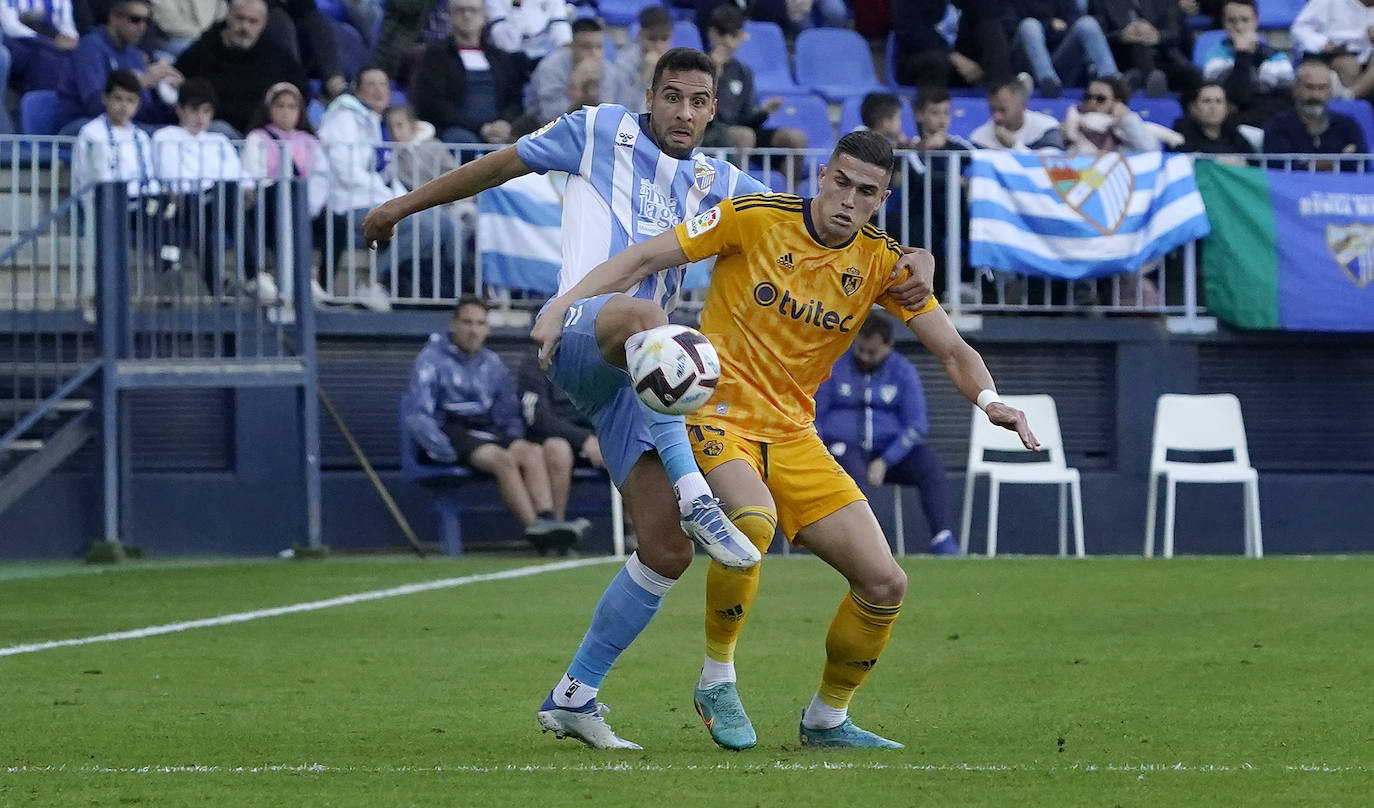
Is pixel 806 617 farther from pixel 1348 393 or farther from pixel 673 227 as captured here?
pixel 1348 393

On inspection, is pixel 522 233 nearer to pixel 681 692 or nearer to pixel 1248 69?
pixel 1248 69

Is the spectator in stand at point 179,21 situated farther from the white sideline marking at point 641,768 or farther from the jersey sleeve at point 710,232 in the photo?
the white sideline marking at point 641,768

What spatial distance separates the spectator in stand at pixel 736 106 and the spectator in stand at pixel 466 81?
169 centimetres

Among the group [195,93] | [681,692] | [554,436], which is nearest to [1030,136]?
[554,436]

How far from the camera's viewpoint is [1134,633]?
9.78 m

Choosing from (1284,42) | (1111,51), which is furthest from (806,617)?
(1284,42)

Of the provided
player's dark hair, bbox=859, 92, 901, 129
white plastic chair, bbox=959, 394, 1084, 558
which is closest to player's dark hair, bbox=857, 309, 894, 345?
white plastic chair, bbox=959, 394, 1084, 558

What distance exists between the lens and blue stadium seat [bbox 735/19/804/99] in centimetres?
1794

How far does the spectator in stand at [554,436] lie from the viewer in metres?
14.3

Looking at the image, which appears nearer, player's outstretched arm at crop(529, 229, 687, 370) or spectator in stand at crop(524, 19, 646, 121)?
player's outstretched arm at crop(529, 229, 687, 370)

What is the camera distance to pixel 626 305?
19.9ft

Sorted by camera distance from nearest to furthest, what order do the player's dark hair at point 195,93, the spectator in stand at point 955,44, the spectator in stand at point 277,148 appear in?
the spectator in stand at point 277,148, the player's dark hair at point 195,93, the spectator in stand at point 955,44

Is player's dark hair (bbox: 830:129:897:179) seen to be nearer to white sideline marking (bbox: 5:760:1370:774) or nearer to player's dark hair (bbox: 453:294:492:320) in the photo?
white sideline marking (bbox: 5:760:1370:774)

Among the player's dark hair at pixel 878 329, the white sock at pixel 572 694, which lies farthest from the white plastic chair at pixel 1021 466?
the white sock at pixel 572 694
